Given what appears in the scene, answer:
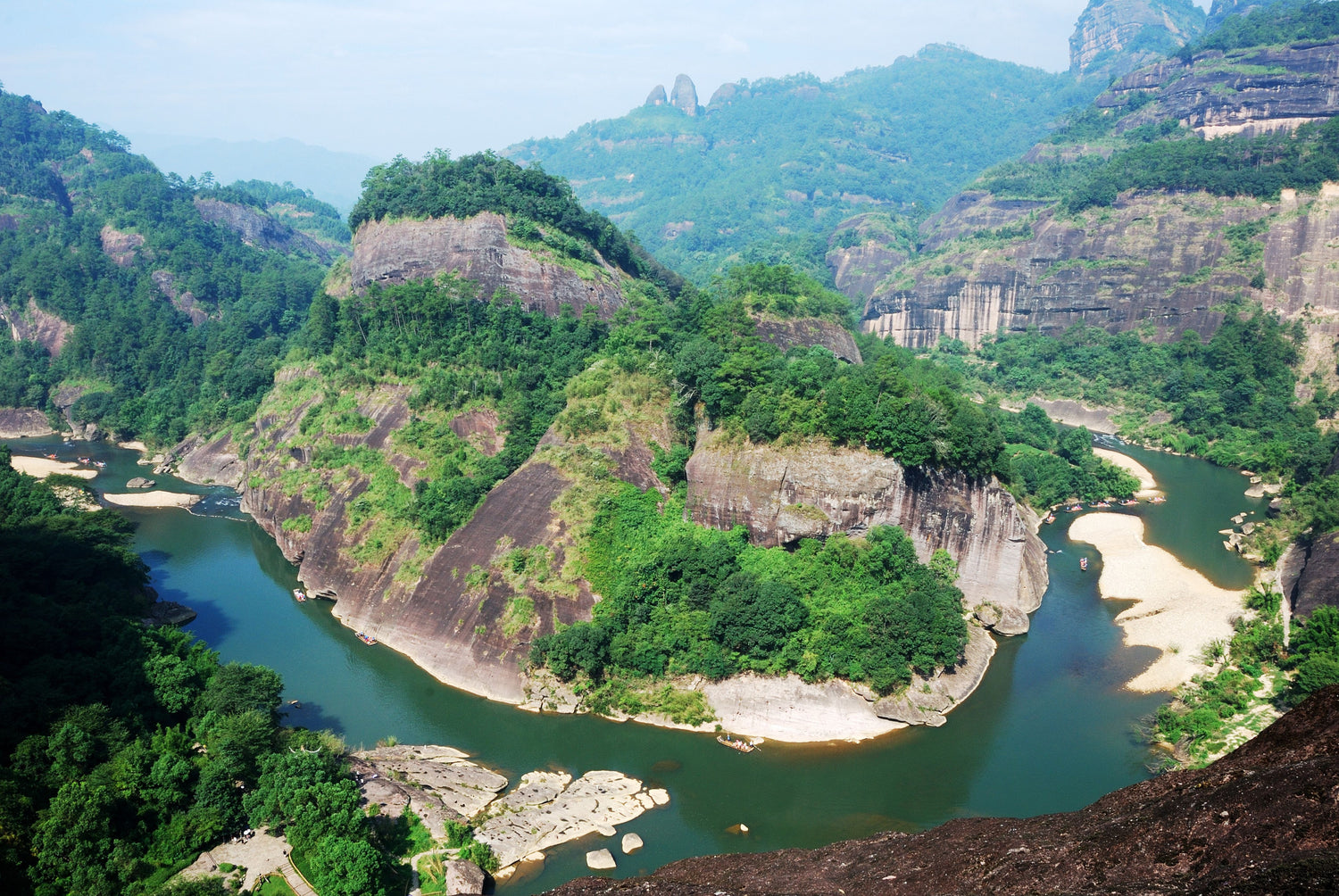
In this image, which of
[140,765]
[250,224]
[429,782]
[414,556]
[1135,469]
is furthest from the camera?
[250,224]

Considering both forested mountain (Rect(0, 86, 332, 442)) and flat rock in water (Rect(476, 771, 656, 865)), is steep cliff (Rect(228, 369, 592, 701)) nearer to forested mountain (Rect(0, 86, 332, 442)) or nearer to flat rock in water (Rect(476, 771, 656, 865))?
flat rock in water (Rect(476, 771, 656, 865))

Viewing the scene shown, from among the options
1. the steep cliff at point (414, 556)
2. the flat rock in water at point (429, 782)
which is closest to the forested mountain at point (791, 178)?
the steep cliff at point (414, 556)

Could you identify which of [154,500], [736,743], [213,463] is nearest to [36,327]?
[213,463]

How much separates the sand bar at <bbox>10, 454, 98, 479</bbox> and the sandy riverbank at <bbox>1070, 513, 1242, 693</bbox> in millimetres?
64007

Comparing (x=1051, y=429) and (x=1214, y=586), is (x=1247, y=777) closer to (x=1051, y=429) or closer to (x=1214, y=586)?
(x=1214, y=586)

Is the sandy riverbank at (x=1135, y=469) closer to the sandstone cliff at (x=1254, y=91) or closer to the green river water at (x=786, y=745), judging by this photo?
the green river water at (x=786, y=745)

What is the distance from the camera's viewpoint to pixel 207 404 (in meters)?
64.3

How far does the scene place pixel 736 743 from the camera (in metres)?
29.3

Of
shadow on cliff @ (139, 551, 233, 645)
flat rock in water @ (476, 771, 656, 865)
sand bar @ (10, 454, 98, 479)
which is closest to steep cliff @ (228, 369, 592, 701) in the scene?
shadow on cliff @ (139, 551, 233, 645)

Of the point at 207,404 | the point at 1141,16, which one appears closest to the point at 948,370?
the point at 207,404

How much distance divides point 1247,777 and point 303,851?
21273 millimetres

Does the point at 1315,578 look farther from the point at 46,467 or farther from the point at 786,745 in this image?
the point at 46,467

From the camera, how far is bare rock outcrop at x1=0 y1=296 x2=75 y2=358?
75.9 meters

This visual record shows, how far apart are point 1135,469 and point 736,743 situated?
4294 centimetres
